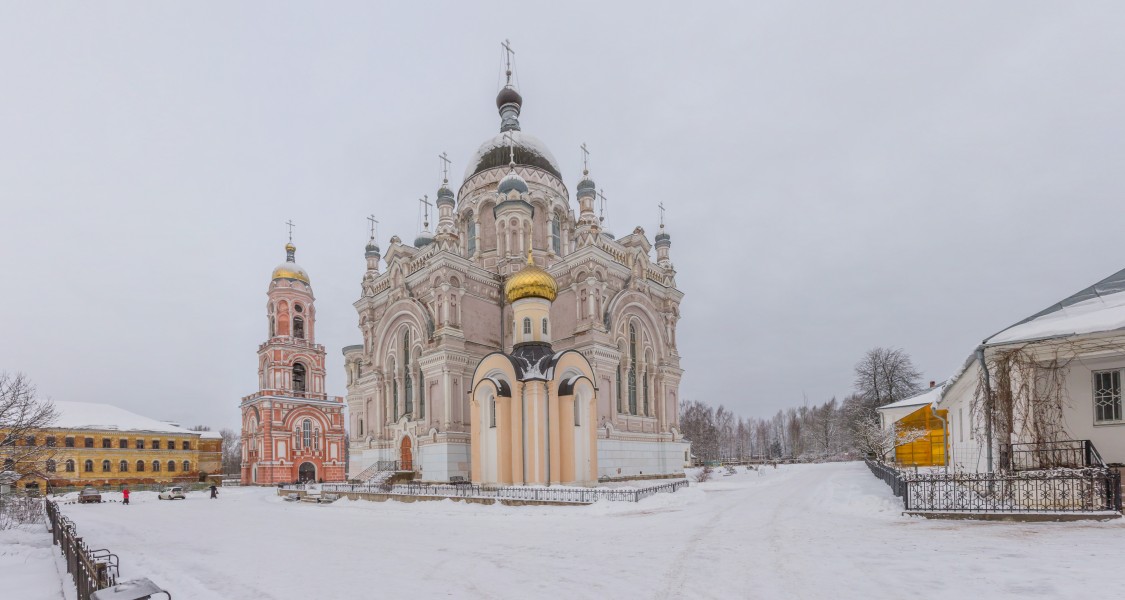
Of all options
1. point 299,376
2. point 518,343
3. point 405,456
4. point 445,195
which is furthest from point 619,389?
point 299,376

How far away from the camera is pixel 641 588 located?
7203 millimetres

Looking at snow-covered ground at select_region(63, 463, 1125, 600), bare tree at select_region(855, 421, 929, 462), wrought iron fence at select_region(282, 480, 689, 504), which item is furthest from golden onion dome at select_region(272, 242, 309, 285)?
bare tree at select_region(855, 421, 929, 462)

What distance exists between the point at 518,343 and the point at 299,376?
3338cm

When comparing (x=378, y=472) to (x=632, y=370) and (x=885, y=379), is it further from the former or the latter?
(x=885, y=379)

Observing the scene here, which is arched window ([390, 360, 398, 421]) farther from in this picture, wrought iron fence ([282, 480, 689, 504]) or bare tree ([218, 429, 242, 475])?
bare tree ([218, 429, 242, 475])

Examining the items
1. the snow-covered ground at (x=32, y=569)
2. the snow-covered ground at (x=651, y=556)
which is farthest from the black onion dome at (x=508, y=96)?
the snow-covered ground at (x=32, y=569)

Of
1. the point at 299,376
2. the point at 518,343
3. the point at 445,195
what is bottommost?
the point at 299,376

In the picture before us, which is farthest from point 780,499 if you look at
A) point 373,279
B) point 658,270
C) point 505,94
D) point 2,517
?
point 505,94

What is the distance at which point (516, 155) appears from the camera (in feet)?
118

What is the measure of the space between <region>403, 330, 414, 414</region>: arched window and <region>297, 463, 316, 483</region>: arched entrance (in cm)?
2214

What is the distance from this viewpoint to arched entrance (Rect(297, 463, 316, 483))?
47438mm

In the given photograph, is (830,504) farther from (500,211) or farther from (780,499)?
(500,211)

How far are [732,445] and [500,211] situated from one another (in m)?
Answer: 78.6

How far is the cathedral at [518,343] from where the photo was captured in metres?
22.4
